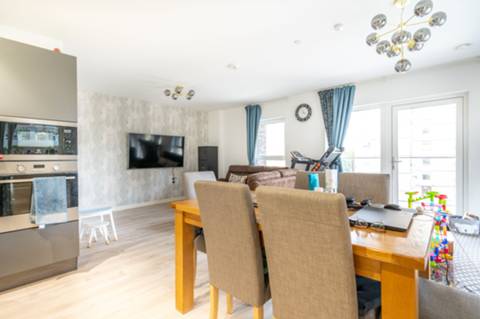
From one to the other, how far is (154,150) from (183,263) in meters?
4.52

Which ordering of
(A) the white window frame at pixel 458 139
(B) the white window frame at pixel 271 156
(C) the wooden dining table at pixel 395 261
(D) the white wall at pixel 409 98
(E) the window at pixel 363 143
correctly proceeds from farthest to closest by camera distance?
(B) the white window frame at pixel 271 156, (E) the window at pixel 363 143, (A) the white window frame at pixel 458 139, (D) the white wall at pixel 409 98, (C) the wooden dining table at pixel 395 261

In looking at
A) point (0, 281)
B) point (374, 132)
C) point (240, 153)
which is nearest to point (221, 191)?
point (0, 281)

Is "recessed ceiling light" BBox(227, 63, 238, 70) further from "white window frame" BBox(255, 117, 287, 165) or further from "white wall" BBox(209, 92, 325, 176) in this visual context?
"white window frame" BBox(255, 117, 287, 165)

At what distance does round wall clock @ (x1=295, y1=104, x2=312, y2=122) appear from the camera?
528 cm

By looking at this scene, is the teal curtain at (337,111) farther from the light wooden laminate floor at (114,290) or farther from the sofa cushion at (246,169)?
the light wooden laminate floor at (114,290)

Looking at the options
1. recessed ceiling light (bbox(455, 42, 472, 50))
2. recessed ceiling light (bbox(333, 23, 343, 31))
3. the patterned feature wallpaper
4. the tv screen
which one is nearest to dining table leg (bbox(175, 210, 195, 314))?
recessed ceiling light (bbox(333, 23, 343, 31))

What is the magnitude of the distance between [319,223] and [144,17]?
8.27 ft

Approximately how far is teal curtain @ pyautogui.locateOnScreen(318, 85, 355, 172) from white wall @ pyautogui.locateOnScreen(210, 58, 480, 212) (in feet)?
0.55

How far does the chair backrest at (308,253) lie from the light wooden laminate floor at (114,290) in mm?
922

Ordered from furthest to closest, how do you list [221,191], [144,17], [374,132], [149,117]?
1. [149,117]
2. [374,132]
3. [144,17]
4. [221,191]

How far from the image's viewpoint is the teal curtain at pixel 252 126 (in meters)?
6.27

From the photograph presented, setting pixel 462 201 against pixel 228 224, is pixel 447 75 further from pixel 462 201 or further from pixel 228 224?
pixel 228 224

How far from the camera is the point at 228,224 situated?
138 centimetres

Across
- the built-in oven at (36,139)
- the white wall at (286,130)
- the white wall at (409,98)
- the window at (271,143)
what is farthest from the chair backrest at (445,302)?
the window at (271,143)
